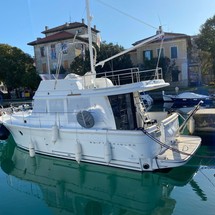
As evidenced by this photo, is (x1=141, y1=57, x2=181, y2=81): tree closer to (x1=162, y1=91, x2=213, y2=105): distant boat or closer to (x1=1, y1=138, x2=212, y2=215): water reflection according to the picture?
(x1=162, y1=91, x2=213, y2=105): distant boat

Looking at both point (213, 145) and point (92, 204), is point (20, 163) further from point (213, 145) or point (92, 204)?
point (213, 145)

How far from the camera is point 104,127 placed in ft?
30.2

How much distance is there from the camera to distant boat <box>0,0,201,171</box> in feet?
28.2

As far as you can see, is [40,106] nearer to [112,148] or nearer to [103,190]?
[112,148]

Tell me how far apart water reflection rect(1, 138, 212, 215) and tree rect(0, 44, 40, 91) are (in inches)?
1096

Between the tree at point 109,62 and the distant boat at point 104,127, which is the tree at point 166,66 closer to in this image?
the tree at point 109,62

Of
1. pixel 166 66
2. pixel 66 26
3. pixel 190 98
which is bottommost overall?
pixel 190 98

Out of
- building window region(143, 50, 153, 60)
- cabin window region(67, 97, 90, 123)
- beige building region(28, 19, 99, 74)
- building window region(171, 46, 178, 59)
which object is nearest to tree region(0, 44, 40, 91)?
beige building region(28, 19, 99, 74)

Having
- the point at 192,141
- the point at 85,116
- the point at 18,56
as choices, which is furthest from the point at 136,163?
the point at 18,56

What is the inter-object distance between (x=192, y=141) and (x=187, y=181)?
88.7 inches

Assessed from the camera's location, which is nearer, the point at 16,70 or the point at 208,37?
the point at 208,37

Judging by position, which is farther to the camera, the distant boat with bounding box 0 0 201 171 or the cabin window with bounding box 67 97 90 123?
the cabin window with bounding box 67 97 90 123

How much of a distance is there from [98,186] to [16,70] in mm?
34041

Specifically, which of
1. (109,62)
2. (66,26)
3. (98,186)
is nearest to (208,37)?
(109,62)
